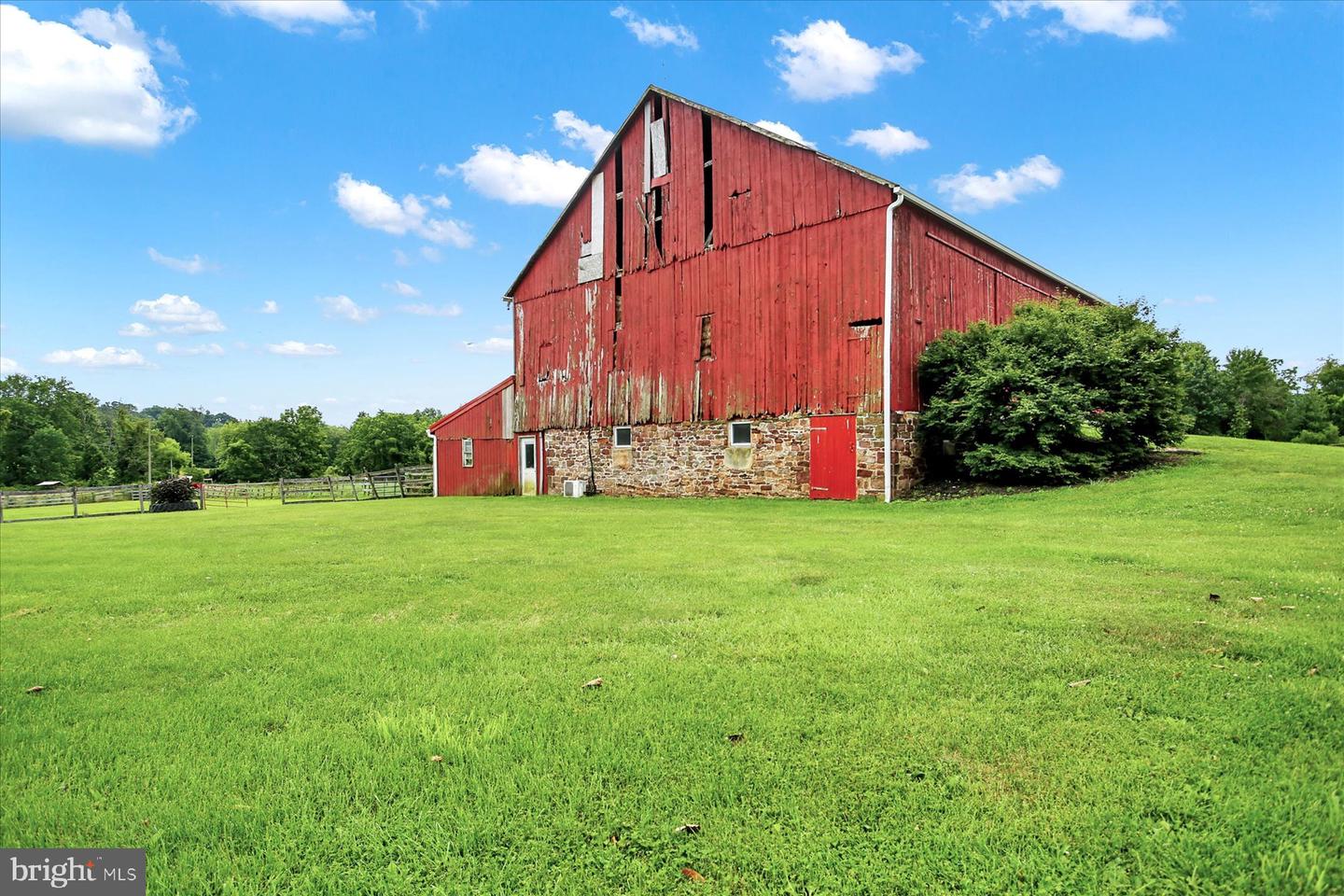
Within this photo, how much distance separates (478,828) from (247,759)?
1.39m

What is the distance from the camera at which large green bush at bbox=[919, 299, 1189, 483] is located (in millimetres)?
15031

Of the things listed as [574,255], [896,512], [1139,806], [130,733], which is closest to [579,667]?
[130,733]

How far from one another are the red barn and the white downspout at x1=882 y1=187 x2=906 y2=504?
5 cm

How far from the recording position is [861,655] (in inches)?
167

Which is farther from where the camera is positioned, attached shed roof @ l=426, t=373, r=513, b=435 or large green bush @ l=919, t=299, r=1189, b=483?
attached shed roof @ l=426, t=373, r=513, b=435

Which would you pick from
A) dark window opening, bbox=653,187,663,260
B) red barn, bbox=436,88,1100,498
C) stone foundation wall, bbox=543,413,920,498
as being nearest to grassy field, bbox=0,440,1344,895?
stone foundation wall, bbox=543,413,920,498

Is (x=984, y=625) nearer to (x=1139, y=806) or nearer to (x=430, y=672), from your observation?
(x=1139, y=806)

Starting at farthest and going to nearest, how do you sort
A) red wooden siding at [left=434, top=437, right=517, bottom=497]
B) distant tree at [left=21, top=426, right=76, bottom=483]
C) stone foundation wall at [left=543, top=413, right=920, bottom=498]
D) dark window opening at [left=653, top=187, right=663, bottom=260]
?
distant tree at [left=21, top=426, right=76, bottom=483] < red wooden siding at [left=434, top=437, right=517, bottom=497] < dark window opening at [left=653, top=187, right=663, bottom=260] < stone foundation wall at [left=543, top=413, right=920, bottom=498]

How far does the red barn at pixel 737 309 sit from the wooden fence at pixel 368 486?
33.7 feet

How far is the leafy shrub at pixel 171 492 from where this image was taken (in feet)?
94.7

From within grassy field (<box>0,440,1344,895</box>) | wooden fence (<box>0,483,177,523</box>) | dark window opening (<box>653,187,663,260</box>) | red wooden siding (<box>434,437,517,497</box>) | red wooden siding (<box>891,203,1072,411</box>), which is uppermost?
dark window opening (<box>653,187,663,260</box>)

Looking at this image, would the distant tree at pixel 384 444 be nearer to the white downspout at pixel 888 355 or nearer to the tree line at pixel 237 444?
the tree line at pixel 237 444

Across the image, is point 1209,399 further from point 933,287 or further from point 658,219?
point 658,219

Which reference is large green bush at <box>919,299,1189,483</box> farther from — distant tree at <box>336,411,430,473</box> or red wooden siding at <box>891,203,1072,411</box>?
distant tree at <box>336,411,430,473</box>
